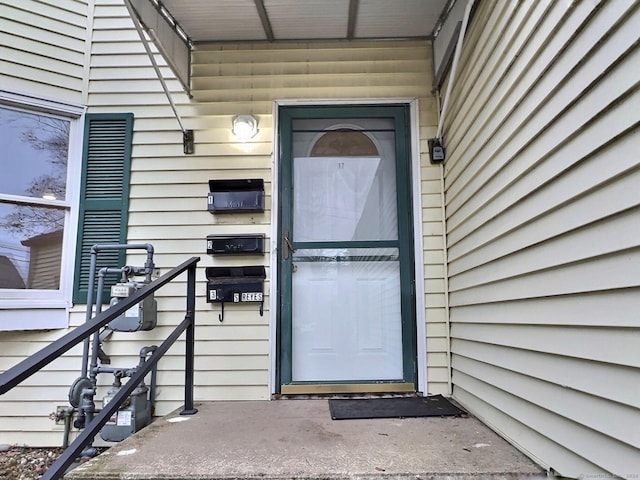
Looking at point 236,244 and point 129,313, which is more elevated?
point 236,244

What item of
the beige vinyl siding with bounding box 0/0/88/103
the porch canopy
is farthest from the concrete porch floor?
the beige vinyl siding with bounding box 0/0/88/103

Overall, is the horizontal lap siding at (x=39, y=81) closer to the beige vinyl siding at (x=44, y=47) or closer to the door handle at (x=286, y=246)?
the beige vinyl siding at (x=44, y=47)

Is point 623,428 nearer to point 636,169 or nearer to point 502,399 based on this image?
point 636,169

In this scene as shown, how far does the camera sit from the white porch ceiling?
2.62m

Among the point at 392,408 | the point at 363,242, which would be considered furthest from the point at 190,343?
Result: the point at 363,242

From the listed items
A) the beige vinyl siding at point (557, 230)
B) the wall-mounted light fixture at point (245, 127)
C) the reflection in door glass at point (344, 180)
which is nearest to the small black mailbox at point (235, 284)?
the reflection in door glass at point (344, 180)

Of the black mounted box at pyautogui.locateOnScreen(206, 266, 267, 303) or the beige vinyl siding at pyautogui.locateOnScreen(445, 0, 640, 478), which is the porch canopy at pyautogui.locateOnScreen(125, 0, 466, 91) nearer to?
the beige vinyl siding at pyautogui.locateOnScreen(445, 0, 640, 478)

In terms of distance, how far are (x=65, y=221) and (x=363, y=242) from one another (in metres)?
2.12

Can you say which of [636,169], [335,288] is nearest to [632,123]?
[636,169]

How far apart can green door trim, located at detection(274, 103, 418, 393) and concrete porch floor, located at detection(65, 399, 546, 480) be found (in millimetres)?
571

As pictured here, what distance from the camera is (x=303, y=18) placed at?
2.77m

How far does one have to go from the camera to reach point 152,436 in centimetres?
197

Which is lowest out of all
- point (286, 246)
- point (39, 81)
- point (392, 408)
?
point (392, 408)

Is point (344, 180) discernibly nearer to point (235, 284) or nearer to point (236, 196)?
point (236, 196)
